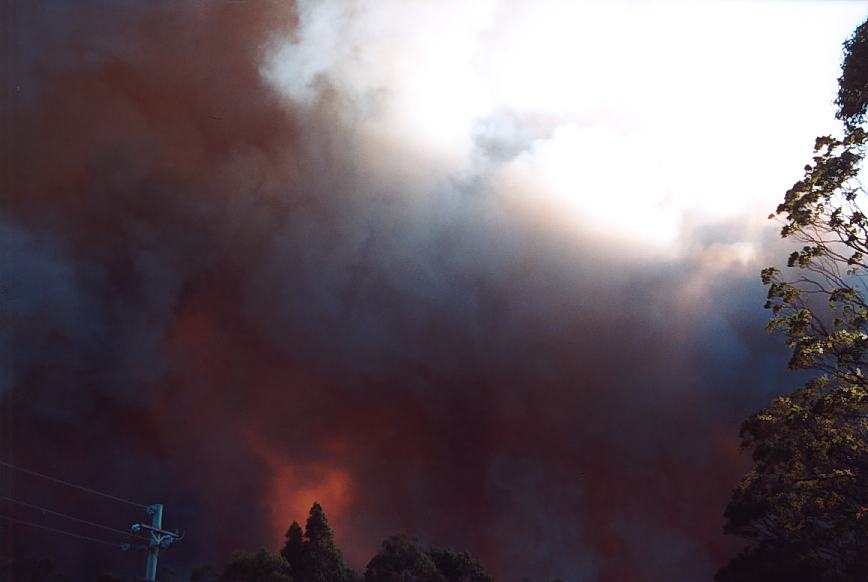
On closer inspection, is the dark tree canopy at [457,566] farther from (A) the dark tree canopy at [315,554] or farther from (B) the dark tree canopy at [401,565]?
(A) the dark tree canopy at [315,554]

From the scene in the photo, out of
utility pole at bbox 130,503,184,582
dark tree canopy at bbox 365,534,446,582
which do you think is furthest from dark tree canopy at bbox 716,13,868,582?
dark tree canopy at bbox 365,534,446,582

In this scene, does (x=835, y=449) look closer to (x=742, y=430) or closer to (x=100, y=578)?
(x=742, y=430)

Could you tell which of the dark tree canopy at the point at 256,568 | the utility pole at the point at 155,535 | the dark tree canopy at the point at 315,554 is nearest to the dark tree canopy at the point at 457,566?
the dark tree canopy at the point at 315,554

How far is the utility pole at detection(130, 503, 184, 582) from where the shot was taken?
37.2m

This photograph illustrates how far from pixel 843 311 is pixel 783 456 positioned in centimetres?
653

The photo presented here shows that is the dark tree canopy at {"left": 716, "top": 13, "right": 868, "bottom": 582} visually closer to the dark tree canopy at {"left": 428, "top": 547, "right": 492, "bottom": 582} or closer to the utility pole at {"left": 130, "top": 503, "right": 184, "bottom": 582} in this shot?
the utility pole at {"left": 130, "top": 503, "right": 184, "bottom": 582}

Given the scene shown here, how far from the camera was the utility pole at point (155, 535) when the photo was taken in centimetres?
3716

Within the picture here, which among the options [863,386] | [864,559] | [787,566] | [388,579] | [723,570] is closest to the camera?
[863,386]

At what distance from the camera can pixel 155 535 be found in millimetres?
37938

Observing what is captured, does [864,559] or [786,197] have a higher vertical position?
[786,197]

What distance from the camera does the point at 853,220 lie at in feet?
64.5

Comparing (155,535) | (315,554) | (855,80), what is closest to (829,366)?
(855,80)

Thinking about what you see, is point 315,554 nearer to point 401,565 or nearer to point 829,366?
point 401,565

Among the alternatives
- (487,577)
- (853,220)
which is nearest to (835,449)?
(853,220)
